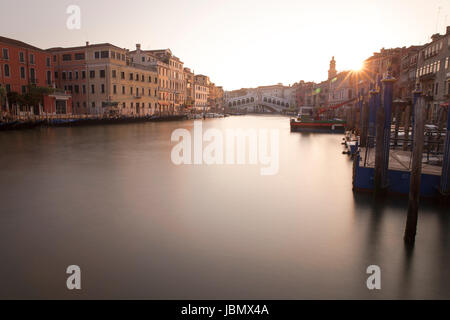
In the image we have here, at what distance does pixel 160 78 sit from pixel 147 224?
51.3m

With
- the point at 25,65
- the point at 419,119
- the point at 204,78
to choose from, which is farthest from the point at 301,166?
the point at 204,78

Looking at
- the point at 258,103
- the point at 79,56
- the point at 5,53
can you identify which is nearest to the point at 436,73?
the point at 79,56

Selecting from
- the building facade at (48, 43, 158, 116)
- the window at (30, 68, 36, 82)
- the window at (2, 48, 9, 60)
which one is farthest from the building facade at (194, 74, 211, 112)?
the window at (2, 48, 9, 60)

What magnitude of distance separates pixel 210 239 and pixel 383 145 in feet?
18.0

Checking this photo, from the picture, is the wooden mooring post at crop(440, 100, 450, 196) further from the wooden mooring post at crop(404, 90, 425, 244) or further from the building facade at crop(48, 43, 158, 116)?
the building facade at crop(48, 43, 158, 116)

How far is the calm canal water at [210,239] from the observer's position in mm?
4684

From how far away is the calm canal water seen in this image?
468 centimetres

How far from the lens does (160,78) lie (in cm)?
5506

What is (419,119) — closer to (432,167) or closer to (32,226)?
(432,167)

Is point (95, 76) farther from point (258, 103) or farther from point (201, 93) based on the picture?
point (258, 103)

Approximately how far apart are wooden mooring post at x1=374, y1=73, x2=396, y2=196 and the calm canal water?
0.70m

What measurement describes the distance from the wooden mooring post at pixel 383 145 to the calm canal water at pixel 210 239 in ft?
2.29

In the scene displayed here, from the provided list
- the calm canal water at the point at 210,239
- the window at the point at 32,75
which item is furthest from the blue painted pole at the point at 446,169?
the window at the point at 32,75
